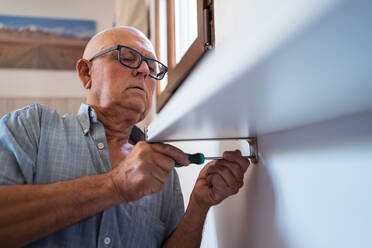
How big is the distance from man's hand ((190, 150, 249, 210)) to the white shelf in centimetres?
27

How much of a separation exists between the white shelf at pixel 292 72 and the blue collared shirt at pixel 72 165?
1.64ft

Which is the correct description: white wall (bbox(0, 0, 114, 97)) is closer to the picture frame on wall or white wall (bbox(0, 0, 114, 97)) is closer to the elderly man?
the picture frame on wall

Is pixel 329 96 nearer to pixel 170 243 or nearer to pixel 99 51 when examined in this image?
pixel 170 243

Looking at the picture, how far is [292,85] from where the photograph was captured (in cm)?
25

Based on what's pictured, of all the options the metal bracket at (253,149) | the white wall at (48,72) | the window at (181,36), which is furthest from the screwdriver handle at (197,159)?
the white wall at (48,72)

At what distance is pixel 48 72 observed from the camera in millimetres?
3402

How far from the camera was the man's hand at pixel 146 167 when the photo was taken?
0.56 metres

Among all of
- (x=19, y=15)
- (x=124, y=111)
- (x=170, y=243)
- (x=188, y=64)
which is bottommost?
(x=170, y=243)

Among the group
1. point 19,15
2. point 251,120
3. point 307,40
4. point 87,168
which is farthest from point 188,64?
point 19,15

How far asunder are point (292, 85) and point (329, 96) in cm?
7

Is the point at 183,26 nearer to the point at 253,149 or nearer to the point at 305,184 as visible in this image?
the point at 253,149

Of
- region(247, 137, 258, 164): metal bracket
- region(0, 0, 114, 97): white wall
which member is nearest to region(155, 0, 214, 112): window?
region(247, 137, 258, 164): metal bracket

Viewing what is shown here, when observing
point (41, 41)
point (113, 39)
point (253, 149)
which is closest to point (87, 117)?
point (113, 39)

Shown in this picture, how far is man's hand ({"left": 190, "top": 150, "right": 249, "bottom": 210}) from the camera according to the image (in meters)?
0.65
